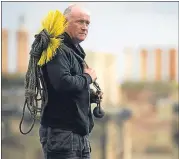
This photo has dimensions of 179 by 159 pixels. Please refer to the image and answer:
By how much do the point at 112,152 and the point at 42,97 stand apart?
288 centimetres

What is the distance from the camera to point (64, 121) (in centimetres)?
152

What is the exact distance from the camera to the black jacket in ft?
4.86

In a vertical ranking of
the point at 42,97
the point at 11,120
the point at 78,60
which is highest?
the point at 78,60

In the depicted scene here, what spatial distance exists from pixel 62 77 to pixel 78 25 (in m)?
0.19

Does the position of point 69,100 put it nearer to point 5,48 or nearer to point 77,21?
point 77,21

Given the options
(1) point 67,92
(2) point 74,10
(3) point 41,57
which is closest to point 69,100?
(1) point 67,92

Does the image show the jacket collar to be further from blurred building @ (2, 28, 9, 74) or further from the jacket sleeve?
blurred building @ (2, 28, 9, 74)

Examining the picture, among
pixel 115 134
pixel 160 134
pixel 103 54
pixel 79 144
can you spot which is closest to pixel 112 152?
pixel 115 134

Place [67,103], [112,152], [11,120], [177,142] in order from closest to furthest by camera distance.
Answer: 1. [67,103]
2. [11,120]
3. [112,152]
4. [177,142]

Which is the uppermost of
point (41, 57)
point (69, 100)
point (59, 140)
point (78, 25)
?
point (78, 25)

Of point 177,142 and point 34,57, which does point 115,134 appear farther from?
point 34,57

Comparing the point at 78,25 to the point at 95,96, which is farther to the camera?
the point at 95,96

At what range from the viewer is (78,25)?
1556 mm

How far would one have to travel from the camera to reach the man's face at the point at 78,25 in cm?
155
